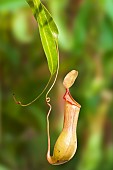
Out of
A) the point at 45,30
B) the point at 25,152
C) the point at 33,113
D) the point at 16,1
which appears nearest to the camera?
the point at 45,30

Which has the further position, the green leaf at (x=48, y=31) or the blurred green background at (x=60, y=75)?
the blurred green background at (x=60, y=75)

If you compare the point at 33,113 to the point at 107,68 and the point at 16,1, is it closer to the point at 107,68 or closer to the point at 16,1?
the point at 107,68

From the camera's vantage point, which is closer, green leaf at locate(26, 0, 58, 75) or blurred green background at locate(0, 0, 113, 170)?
green leaf at locate(26, 0, 58, 75)

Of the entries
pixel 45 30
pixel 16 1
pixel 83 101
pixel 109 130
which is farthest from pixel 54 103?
pixel 45 30

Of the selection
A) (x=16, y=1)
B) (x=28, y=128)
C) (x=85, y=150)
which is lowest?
(x=85, y=150)
